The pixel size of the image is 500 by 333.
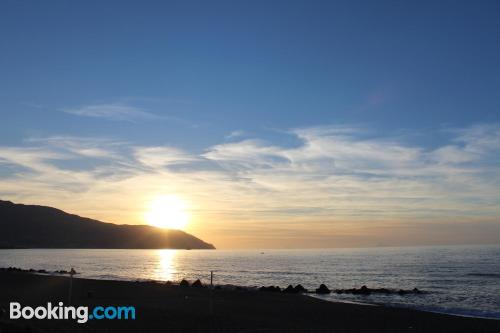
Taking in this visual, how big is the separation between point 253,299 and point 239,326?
15290 mm

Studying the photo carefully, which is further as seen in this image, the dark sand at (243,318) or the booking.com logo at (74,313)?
the booking.com logo at (74,313)

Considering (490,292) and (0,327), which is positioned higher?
(0,327)

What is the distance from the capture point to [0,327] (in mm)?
14414

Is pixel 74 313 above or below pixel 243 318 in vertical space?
above

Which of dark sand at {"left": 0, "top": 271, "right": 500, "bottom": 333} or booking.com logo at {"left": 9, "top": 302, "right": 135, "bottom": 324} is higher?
booking.com logo at {"left": 9, "top": 302, "right": 135, "bottom": 324}

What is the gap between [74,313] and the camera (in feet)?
77.3

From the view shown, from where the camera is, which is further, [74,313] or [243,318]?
[243,318]

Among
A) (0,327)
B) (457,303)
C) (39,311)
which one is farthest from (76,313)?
(457,303)

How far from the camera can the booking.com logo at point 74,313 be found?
21.9 m

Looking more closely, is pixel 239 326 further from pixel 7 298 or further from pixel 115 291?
pixel 115 291

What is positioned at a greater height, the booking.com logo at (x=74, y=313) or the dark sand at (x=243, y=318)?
the booking.com logo at (x=74, y=313)

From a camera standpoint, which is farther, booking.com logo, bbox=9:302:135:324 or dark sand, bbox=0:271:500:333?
booking.com logo, bbox=9:302:135:324

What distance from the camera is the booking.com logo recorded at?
2187 centimetres

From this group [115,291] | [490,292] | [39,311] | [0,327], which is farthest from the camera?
[490,292]
